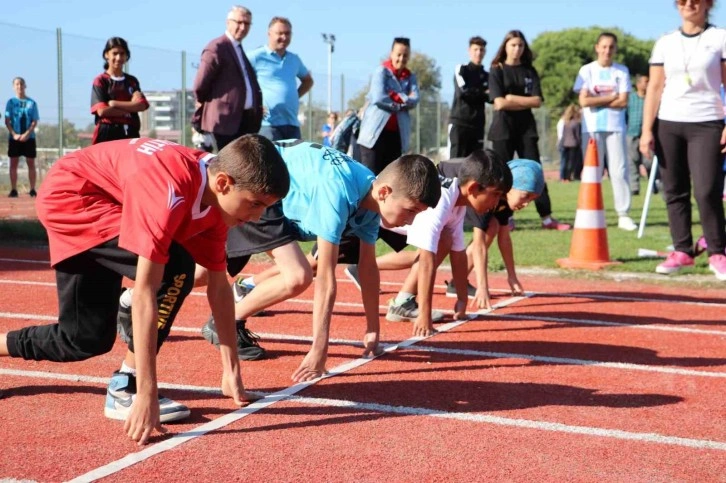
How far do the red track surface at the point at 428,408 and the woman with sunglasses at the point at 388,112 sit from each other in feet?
13.0

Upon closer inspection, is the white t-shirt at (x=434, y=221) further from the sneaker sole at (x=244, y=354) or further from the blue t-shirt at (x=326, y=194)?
the sneaker sole at (x=244, y=354)

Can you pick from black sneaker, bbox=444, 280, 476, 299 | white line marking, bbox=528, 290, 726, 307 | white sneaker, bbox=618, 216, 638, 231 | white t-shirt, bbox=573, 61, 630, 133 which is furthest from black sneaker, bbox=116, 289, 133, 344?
white sneaker, bbox=618, 216, 638, 231

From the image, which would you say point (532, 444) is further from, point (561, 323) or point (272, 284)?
point (561, 323)

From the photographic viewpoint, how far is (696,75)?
8.23 metres

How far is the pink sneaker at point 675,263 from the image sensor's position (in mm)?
8562

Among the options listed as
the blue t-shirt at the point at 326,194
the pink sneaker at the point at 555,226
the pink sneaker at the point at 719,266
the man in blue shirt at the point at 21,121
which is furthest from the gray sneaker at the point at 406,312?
the man in blue shirt at the point at 21,121

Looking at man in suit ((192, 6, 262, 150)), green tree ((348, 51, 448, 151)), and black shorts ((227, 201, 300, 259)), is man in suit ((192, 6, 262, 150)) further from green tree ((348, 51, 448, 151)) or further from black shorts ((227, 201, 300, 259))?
green tree ((348, 51, 448, 151))

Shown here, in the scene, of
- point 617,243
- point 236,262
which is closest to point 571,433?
point 236,262

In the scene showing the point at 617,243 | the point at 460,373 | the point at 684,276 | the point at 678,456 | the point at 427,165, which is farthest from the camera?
the point at 617,243

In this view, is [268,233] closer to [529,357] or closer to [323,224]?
[323,224]

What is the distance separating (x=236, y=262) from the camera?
213 inches

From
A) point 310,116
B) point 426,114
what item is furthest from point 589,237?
point 426,114

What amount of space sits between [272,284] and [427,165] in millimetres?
1142

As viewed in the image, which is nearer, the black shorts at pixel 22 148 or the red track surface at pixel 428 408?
the red track surface at pixel 428 408
